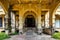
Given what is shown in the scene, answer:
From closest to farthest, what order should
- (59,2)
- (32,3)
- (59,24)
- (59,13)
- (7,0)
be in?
1. (59,2)
2. (7,0)
3. (32,3)
4. (59,13)
5. (59,24)

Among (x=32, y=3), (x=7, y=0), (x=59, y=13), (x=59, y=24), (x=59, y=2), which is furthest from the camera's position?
(x=59, y=24)

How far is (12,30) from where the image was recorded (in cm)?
2039

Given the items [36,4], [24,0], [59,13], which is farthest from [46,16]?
[24,0]

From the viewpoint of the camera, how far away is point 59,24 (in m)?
28.1

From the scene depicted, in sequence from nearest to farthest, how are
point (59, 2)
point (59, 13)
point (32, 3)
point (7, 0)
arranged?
point (59, 2), point (7, 0), point (32, 3), point (59, 13)

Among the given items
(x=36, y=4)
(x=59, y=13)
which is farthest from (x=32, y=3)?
(x=59, y=13)

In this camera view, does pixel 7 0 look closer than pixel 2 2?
No

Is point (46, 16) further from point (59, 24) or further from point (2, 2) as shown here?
point (2, 2)

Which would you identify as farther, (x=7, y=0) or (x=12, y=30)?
(x=12, y=30)

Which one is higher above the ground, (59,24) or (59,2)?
(59,2)

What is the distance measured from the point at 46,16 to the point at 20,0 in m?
9.96

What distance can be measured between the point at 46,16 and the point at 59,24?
3.26 meters

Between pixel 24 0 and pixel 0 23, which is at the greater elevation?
pixel 24 0

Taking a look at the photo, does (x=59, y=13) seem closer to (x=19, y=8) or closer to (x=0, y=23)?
(x=19, y=8)
